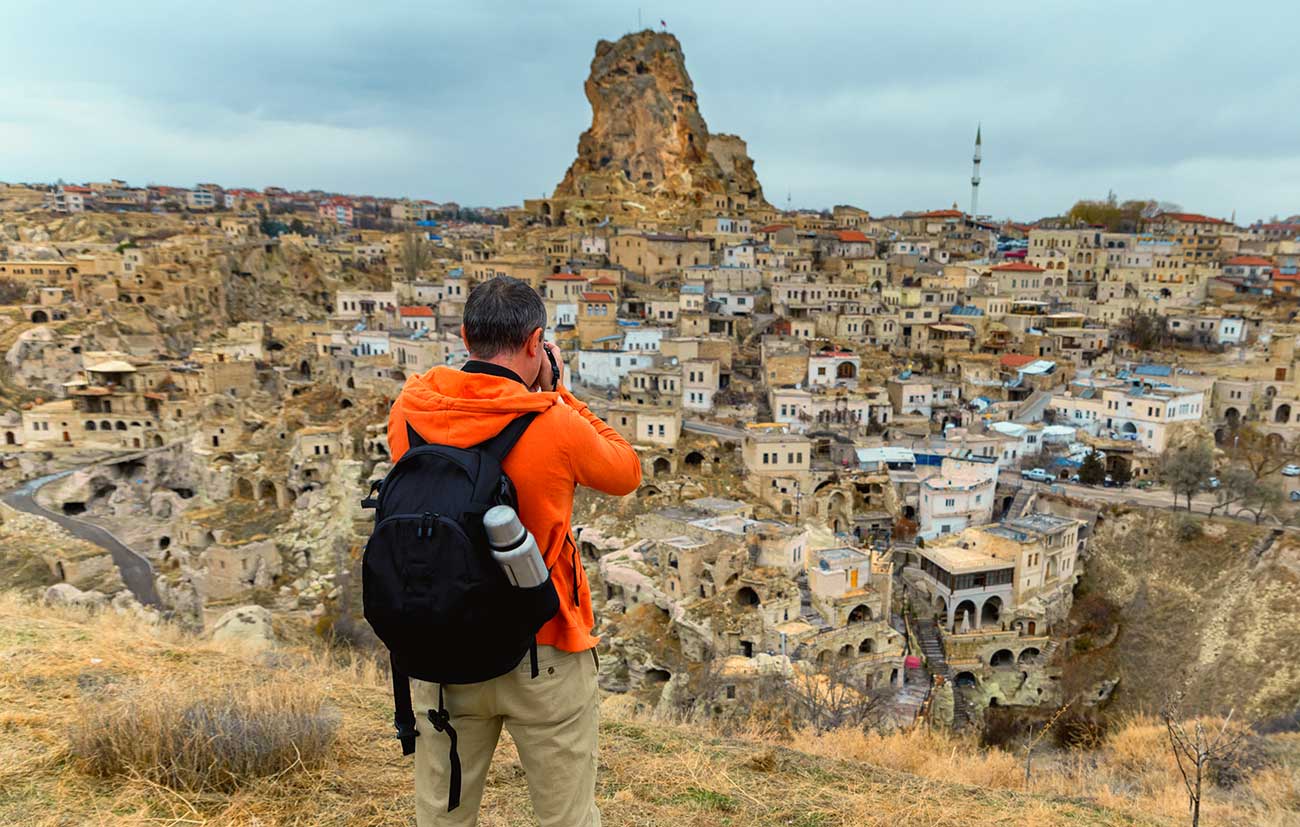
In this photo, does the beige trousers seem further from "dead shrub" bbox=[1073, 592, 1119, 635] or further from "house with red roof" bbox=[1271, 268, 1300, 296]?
"house with red roof" bbox=[1271, 268, 1300, 296]

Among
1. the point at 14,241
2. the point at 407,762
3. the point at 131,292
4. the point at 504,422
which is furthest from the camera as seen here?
the point at 14,241

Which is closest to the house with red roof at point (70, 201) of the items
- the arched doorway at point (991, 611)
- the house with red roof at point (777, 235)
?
the house with red roof at point (777, 235)

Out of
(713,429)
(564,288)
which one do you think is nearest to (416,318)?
(564,288)

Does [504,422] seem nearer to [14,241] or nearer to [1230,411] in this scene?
[1230,411]

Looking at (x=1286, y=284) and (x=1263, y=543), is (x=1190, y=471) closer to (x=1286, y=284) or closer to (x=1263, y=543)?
(x=1263, y=543)

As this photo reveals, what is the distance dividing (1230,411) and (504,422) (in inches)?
1525

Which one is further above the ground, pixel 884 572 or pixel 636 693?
pixel 884 572

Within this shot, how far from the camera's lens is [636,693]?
17875 millimetres

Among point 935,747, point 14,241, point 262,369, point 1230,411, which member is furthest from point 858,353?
point 14,241

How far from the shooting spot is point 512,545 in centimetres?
211

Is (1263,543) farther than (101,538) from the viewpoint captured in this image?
No

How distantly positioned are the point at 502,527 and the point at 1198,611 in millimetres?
26207

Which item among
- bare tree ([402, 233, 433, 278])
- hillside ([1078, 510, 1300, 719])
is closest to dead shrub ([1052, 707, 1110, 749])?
hillside ([1078, 510, 1300, 719])

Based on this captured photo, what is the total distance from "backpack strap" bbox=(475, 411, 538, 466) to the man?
0.02 metres
